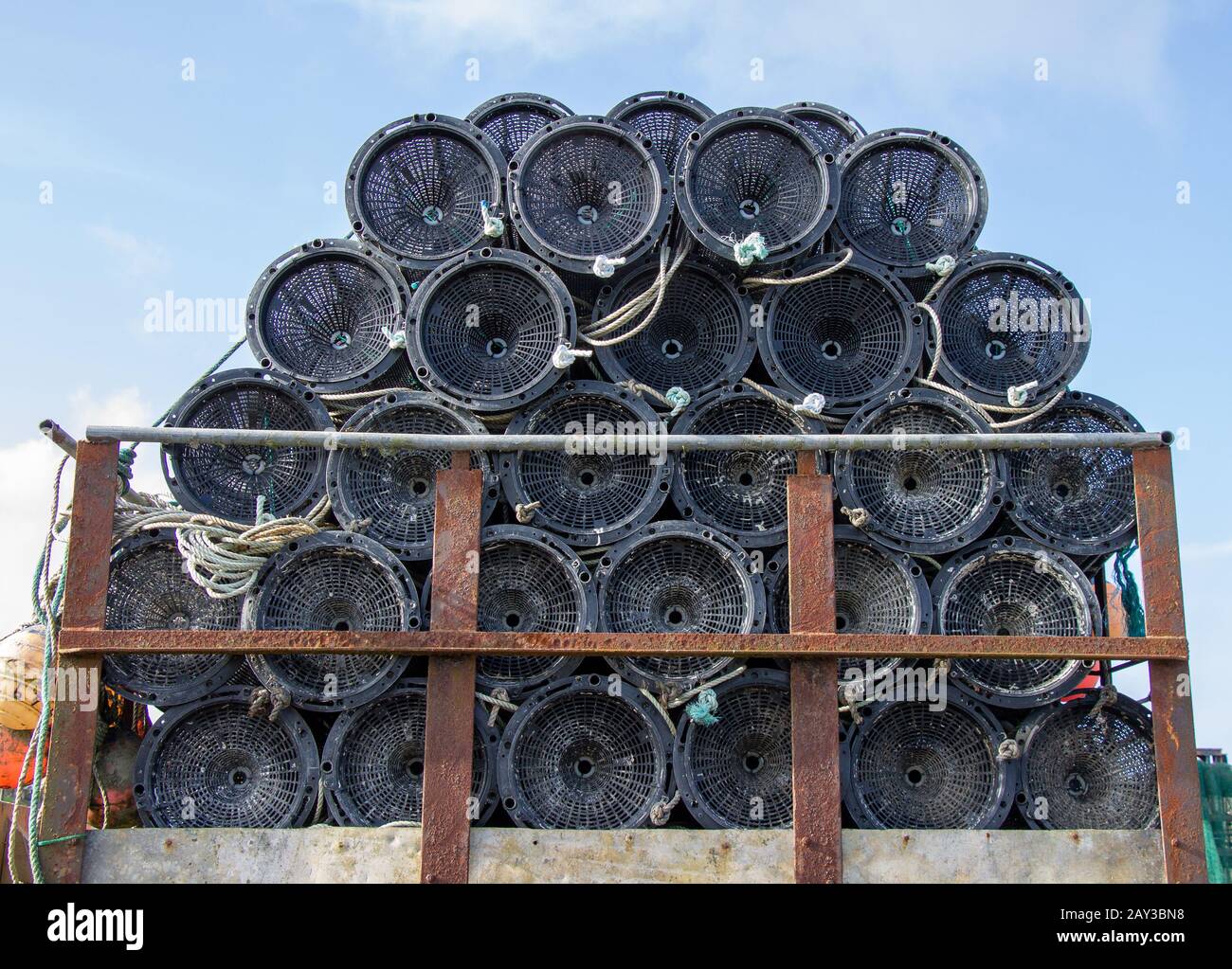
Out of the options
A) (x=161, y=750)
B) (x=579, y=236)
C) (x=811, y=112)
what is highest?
(x=811, y=112)

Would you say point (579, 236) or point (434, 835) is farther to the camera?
point (579, 236)

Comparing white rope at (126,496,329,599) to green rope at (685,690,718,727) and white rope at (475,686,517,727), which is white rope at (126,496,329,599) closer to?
white rope at (475,686,517,727)

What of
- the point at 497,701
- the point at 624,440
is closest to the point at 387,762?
the point at 497,701

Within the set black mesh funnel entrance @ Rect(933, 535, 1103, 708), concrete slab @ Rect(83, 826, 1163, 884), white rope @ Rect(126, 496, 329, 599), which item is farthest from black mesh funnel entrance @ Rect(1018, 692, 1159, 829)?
white rope @ Rect(126, 496, 329, 599)

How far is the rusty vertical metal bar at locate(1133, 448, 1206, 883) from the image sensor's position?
523 cm

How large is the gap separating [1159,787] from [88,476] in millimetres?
4862

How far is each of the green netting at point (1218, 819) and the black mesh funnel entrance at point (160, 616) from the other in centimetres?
442

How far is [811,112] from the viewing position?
24.4 ft

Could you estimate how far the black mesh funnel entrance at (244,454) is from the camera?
19.7 ft

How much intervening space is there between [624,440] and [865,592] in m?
1.46

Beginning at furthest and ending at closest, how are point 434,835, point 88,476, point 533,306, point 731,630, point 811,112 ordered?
point 811,112 < point 533,306 < point 731,630 < point 88,476 < point 434,835

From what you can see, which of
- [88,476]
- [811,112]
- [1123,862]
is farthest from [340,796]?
[811,112]

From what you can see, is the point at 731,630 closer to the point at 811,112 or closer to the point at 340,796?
the point at 340,796

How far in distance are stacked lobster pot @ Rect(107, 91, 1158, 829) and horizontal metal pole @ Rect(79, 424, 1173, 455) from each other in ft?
1.20
